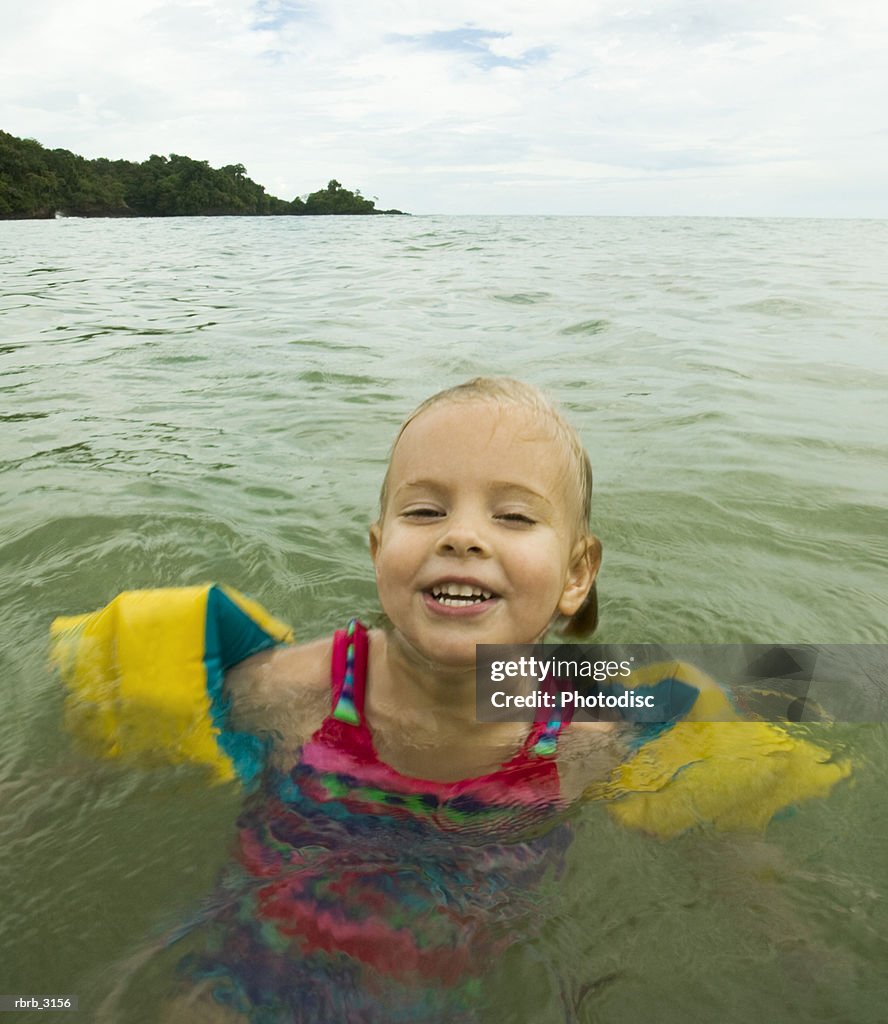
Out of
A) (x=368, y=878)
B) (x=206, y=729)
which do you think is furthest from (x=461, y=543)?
(x=206, y=729)

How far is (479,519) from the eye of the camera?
179cm

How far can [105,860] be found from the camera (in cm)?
182

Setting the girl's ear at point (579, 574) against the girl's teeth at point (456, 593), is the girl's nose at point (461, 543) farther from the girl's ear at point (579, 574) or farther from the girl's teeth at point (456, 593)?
the girl's ear at point (579, 574)

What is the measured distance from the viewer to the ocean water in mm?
1627

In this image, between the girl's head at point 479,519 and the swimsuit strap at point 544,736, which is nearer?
the girl's head at point 479,519

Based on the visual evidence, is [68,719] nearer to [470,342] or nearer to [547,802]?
[547,802]

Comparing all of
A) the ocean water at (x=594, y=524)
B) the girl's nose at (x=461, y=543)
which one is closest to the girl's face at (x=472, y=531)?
the girl's nose at (x=461, y=543)

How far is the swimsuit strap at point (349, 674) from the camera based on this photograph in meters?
2.04

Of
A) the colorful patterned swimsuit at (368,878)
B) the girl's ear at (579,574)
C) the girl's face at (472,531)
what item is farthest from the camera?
the girl's ear at (579,574)

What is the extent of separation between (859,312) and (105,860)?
30.3 feet

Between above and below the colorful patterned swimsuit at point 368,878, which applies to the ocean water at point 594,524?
below

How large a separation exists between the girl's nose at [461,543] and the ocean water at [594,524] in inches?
27.9

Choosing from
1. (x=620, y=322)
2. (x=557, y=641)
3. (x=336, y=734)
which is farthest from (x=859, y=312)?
(x=336, y=734)

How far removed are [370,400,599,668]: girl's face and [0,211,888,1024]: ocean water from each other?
0.56 metres
